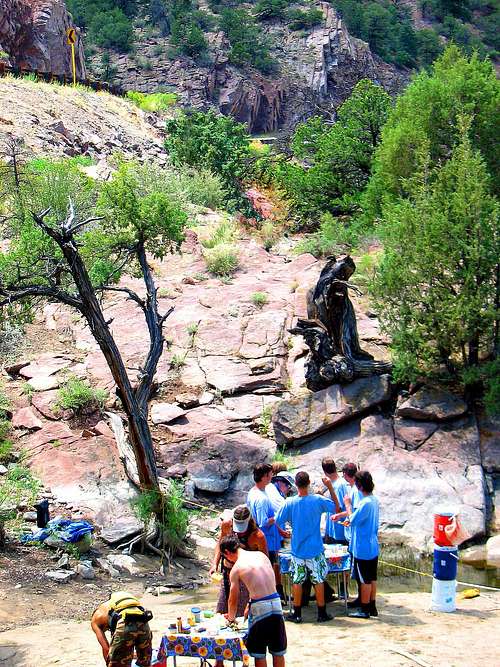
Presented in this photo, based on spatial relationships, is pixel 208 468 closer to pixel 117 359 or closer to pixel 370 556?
pixel 117 359

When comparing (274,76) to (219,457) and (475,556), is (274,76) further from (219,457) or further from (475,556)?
(475,556)

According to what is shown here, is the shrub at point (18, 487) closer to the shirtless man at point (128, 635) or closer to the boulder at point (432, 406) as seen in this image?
the boulder at point (432, 406)

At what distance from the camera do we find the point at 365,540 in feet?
26.2

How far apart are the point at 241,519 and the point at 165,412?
8.43m

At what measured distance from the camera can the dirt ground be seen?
22.9ft

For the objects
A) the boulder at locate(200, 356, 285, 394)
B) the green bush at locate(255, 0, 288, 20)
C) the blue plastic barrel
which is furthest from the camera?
the green bush at locate(255, 0, 288, 20)

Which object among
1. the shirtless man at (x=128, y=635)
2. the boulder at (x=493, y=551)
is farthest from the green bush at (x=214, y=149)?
the shirtless man at (x=128, y=635)

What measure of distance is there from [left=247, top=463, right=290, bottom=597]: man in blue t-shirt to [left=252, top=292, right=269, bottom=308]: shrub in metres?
10.3

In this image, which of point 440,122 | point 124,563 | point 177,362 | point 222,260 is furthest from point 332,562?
point 440,122

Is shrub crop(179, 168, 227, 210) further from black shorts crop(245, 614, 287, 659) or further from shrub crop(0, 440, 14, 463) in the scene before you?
black shorts crop(245, 614, 287, 659)

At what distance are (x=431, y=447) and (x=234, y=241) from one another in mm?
10642

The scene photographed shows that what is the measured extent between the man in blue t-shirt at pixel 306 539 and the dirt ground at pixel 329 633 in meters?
0.29

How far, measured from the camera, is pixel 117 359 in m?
11.7

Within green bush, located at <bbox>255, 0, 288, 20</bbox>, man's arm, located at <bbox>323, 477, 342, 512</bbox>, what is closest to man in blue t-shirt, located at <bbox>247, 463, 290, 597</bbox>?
man's arm, located at <bbox>323, 477, 342, 512</bbox>
